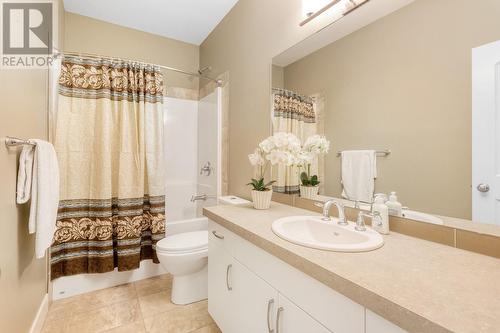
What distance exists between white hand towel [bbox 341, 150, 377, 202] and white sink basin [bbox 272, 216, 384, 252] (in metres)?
0.17

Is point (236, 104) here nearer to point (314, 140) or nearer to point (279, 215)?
point (314, 140)

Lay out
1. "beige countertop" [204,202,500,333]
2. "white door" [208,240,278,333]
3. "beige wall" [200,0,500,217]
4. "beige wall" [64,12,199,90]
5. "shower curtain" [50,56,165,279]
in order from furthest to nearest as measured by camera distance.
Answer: "beige wall" [64,12,199,90] < "shower curtain" [50,56,165,279] < "white door" [208,240,278,333] < "beige wall" [200,0,500,217] < "beige countertop" [204,202,500,333]

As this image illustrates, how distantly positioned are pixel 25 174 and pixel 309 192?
1.55 metres

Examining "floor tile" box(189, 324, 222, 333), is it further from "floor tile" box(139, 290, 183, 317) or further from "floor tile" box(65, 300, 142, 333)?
"floor tile" box(65, 300, 142, 333)

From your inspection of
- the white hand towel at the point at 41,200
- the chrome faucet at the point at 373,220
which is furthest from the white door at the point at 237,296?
the white hand towel at the point at 41,200

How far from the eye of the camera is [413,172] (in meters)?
1.02

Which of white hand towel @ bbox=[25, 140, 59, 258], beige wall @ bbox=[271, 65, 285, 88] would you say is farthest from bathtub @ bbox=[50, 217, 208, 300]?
beige wall @ bbox=[271, 65, 285, 88]

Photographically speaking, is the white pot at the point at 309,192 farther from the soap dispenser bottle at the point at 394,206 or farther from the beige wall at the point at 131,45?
the beige wall at the point at 131,45

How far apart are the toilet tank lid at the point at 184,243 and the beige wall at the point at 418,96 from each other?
4.08 feet

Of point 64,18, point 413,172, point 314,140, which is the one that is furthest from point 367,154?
point 64,18

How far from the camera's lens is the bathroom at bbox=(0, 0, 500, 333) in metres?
0.81

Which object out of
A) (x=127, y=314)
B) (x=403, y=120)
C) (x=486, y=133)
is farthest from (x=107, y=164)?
(x=486, y=133)

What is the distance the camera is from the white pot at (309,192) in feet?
4.89

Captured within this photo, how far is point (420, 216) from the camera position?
3.27 ft
